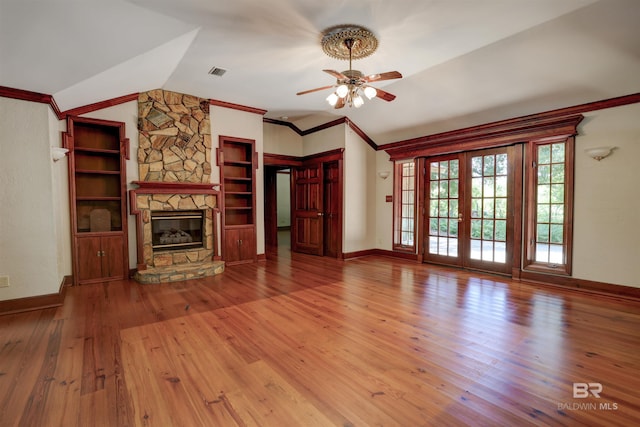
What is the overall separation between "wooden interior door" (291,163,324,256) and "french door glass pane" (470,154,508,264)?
316cm

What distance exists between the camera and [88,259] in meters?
4.62

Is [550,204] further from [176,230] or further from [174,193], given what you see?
[176,230]

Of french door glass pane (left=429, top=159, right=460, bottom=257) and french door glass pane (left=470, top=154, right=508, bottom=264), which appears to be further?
french door glass pane (left=429, top=159, right=460, bottom=257)

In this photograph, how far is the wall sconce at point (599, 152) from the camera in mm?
3928

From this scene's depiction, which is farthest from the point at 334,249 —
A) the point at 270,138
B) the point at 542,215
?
the point at 542,215

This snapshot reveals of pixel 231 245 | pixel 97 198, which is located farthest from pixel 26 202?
pixel 231 245

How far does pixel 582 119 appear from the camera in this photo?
414cm

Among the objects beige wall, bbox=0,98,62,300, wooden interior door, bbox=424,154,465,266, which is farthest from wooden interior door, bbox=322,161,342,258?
A: beige wall, bbox=0,98,62,300

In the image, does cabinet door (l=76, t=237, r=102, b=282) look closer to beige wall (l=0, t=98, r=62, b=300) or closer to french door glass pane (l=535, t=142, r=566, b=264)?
beige wall (l=0, t=98, r=62, b=300)

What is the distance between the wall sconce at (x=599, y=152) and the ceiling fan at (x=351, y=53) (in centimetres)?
284

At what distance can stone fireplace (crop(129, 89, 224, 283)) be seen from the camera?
4941 millimetres

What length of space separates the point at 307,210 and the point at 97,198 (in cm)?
414

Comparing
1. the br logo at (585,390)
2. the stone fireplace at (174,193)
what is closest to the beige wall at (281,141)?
the stone fireplace at (174,193)

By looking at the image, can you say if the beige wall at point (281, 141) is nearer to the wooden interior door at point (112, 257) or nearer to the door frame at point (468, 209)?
the door frame at point (468, 209)
